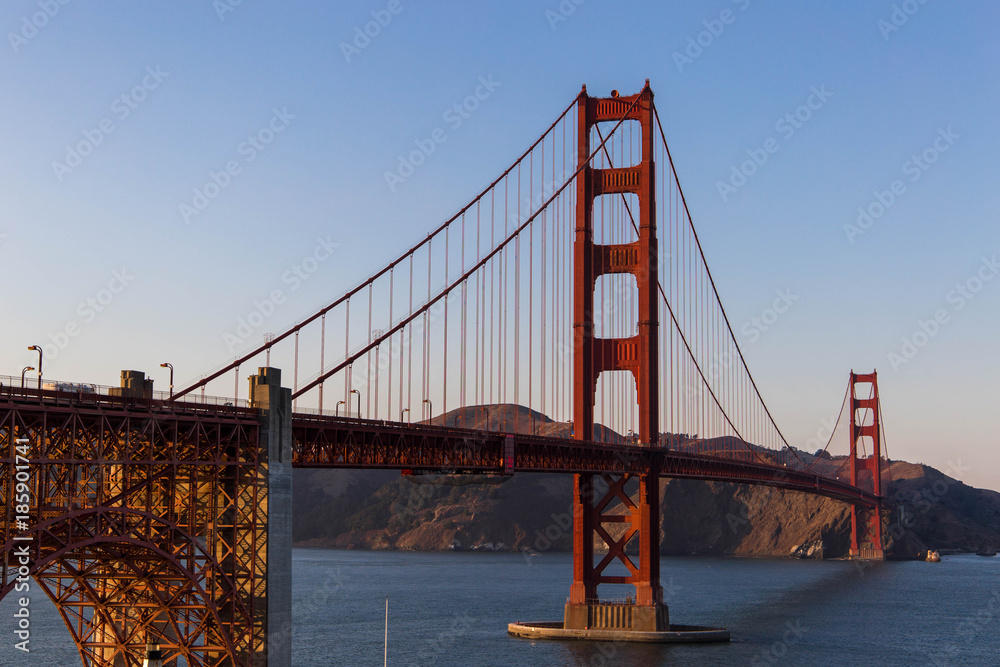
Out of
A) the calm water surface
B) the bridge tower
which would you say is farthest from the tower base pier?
the calm water surface

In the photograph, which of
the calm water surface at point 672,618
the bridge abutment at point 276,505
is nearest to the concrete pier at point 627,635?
the calm water surface at point 672,618

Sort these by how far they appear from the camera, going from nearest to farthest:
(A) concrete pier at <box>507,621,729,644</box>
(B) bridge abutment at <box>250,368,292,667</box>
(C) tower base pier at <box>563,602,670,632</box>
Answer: (B) bridge abutment at <box>250,368,292,667</box> → (A) concrete pier at <box>507,621,729,644</box> → (C) tower base pier at <box>563,602,670,632</box>

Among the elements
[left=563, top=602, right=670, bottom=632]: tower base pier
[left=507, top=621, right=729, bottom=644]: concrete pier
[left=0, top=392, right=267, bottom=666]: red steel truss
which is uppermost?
[left=0, top=392, right=267, bottom=666]: red steel truss

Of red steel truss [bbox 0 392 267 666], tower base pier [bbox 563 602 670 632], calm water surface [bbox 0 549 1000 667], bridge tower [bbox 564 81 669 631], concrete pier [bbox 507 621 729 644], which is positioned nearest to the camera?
red steel truss [bbox 0 392 267 666]

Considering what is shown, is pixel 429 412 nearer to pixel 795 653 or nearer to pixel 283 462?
pixel 283 462

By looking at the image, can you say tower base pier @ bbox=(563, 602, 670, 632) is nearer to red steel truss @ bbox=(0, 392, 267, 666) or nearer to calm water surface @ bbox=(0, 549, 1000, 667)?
calm water surface @ bbox=(0, 549, 1000, 667)

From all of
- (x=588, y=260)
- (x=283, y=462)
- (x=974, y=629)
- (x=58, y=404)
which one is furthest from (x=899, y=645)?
(x=58, y=404)

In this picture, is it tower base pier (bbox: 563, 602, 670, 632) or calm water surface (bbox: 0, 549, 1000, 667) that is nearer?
calm water surface (bbox: 0, 549, 1000, 667)

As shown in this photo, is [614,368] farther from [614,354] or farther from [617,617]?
[617,617]
